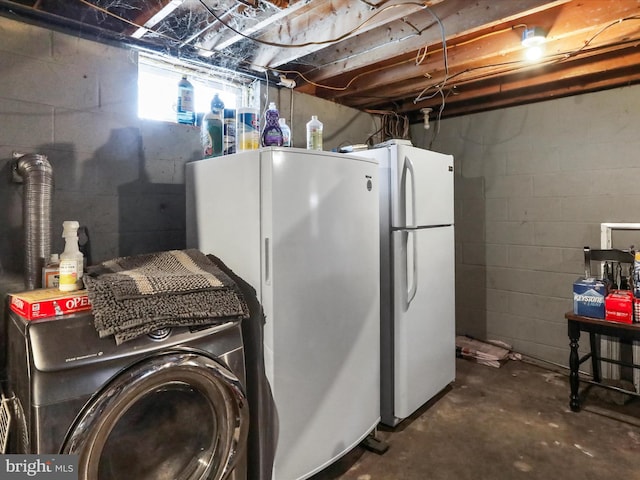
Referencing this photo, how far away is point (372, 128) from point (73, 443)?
3228mm

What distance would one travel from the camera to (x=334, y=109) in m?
3.22

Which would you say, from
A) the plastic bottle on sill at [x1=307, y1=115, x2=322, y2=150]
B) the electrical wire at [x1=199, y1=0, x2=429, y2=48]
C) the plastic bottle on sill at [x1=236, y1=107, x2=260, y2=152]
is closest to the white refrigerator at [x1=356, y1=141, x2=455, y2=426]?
the plastic bottle on sill at [x1=307, y1=115, x2=322, y2=150]

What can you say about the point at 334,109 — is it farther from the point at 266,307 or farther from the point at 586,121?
the point at 266,307

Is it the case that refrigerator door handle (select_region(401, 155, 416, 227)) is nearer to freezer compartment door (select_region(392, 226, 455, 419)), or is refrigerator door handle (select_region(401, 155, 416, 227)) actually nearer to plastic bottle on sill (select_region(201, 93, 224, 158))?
freezer compartment door (select_region(392, 226, 455, 419))

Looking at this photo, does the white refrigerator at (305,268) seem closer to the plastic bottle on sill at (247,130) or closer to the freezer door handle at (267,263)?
the freezer door handle at (267,263)

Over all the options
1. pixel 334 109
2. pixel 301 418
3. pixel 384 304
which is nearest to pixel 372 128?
pixel 334 109

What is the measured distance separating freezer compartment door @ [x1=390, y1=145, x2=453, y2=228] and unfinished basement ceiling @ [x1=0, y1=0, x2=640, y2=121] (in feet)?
1.91

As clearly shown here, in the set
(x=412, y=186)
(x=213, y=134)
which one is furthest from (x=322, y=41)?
(x=412, y=186)

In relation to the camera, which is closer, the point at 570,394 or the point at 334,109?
→ the point at 570,394

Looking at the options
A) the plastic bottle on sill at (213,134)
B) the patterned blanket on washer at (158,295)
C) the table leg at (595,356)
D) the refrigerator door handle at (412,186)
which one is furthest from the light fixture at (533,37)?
the patterned blanket on washer at (158,295)

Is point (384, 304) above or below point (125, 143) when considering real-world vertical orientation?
below

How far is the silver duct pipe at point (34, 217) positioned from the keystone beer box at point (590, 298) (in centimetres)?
297

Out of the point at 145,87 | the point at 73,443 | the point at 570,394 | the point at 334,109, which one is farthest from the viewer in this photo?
the point at 334,109

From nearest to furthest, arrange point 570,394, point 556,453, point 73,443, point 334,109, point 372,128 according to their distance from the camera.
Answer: point 73,443 → point 556,453 → point 570,394 → point 334,109 → point 372,128
